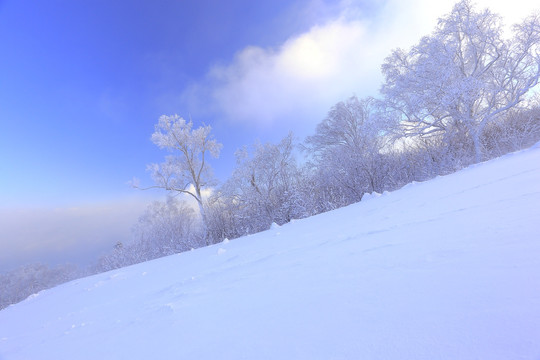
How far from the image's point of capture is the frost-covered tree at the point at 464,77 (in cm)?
967

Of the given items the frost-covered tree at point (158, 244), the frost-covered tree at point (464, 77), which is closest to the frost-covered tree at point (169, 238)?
the frost-covered tree at point (158, 244)

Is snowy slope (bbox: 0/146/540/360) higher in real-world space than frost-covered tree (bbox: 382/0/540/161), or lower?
lower

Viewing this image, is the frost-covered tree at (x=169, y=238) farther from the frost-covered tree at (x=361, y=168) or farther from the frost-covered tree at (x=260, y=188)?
the frost-covered tree at (x=361, y=168)

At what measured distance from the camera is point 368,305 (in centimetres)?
88

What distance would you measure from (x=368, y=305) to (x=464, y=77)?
13.9m

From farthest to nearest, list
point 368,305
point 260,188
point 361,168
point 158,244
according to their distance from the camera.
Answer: point 260,188 < point 158,244 < point 361,168 < point 368,305

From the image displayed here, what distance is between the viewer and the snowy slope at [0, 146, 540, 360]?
0.63 metres

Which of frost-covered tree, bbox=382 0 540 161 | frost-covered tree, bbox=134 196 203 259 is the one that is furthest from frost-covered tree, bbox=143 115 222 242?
frost-covered tree, bbox=382 0 540 161

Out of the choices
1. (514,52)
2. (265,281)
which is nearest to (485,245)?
(265,281)

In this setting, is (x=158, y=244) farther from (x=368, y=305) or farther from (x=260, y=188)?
(x=368, y=305)

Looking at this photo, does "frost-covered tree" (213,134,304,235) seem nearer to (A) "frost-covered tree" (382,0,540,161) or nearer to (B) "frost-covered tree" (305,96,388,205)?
(B) "frost-covered tree" (305,96,388,205)

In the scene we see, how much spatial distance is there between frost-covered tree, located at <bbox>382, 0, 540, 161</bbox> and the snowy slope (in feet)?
35.6

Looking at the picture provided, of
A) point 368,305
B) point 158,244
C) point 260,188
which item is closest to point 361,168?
point 260,188

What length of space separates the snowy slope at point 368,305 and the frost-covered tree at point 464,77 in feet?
35.6
